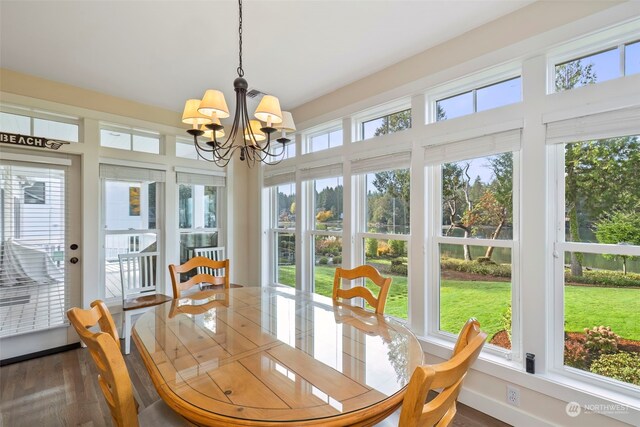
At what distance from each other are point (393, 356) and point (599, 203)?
5.40 feet

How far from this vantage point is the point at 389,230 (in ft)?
9.50

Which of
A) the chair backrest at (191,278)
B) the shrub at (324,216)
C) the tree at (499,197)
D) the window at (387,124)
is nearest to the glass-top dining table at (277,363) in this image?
the chair backrest at (191,278)

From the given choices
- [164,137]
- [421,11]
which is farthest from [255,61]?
[164,137]

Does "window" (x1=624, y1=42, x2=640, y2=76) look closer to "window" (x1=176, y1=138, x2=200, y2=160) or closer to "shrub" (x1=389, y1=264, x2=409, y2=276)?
"shrub" (x1=389, y1=264, x2=409, y2=276)

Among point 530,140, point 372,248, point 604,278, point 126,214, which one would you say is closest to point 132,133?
point 126,214

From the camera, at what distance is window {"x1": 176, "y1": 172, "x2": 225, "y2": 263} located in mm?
3994

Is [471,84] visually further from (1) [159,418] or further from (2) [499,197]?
(1) [159,418]

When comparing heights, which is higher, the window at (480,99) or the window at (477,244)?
the window at (480,99)

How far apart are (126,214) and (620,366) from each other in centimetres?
461

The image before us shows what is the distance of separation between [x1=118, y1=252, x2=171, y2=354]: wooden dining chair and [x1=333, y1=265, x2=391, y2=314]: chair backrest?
6.93ft

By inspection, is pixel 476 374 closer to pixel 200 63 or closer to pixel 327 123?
pixel 327 123

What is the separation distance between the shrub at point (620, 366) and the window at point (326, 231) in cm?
217

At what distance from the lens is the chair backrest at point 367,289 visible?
195 centimetres

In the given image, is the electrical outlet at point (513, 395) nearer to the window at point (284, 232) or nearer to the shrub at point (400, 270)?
the shrub at point (400, 270)
